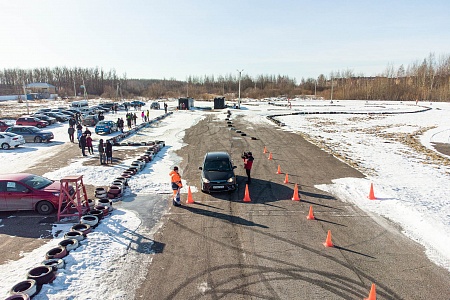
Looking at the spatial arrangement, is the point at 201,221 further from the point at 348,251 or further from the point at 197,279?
the point at 348,251

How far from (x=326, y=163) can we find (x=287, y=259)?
39.4 ft

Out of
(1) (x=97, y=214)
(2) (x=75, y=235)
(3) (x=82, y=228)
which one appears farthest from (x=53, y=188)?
(2) (x=75, y=235)

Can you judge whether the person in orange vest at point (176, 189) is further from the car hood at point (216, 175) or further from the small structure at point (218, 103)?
the small structure at point (218, 103)

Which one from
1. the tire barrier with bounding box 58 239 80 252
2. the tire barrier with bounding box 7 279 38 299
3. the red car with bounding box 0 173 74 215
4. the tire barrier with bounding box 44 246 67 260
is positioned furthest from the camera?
the red car with bounding box 0 173 74 215

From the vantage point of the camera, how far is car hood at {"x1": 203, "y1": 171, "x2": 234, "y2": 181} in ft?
42.8

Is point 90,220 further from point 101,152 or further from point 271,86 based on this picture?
point 271,86

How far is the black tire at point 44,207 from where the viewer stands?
36.3ft

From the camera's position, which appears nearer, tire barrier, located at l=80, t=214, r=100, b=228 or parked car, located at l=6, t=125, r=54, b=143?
tire barrier, located at l=80, t=214, r=100, b=228

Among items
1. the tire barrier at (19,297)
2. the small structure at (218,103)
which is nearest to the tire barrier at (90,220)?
the tire barrier at (19,297)

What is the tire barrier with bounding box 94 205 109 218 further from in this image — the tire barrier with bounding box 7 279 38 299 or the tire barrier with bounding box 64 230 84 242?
the tire barrier with bounding box 7 279 38 299

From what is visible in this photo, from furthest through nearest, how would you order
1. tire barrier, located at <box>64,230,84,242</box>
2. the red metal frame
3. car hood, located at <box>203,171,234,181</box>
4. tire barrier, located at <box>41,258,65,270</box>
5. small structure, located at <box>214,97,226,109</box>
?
small structure, located at <box>214,97,226,109</box> → car hood, located at <box>203,171,234,181</box> → the red metal frame → tire barrier, located at <box>64,230,84,242</box> → tire barrier, located at <box>41,258,65,270</box>

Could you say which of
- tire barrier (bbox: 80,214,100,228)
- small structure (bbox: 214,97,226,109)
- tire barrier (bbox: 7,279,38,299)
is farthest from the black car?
small structure (bbox: 214,97,226,109)

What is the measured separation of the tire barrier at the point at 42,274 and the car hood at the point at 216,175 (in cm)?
716

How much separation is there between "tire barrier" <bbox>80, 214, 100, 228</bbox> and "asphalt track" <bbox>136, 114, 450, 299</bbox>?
2209 millimetres
